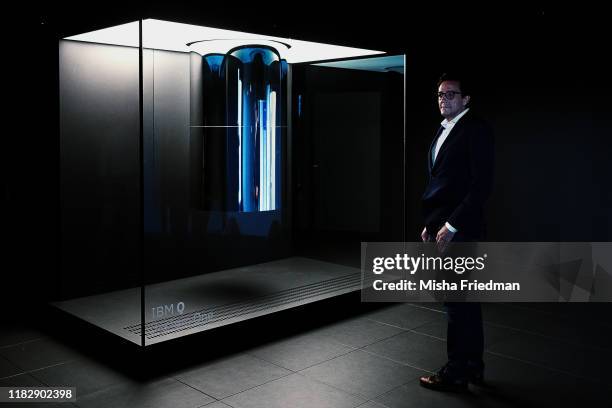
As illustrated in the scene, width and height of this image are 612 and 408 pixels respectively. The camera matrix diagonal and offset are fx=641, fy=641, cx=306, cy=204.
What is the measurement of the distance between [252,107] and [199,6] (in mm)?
860

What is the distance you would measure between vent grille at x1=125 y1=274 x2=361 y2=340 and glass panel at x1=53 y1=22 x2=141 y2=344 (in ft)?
1.86

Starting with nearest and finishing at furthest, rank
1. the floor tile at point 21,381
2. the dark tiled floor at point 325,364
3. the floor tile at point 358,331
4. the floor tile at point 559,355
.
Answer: the dark tiled floor at point 325,364
the floor tile at point 21,381
the floor tile at point 559,355
the floor tile at point 358,331

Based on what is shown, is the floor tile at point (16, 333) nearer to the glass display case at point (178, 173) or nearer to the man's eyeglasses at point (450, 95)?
the glass display case at point (178, 173)

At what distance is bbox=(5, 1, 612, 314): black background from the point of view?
4.07 meters

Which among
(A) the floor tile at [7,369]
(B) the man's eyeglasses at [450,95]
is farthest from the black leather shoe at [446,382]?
(A) the floor tile at [7,369]

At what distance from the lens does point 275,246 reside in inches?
209

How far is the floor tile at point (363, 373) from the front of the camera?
3234 mm

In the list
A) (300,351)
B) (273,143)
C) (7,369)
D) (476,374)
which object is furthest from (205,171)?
(476,374)

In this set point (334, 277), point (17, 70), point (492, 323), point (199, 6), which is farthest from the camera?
point (334, 277)

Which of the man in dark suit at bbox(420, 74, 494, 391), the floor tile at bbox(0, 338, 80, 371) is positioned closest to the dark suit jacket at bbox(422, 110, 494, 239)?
Result: the man in dark suit at bbox(420, 74, 494, 391)

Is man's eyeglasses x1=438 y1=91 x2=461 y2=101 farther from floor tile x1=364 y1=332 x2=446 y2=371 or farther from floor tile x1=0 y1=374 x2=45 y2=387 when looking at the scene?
floor tile x1=0 y1=374 x2=45 y2=387

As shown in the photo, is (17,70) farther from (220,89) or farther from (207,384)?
(207,384)

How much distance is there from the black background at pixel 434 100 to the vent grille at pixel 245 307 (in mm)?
1052

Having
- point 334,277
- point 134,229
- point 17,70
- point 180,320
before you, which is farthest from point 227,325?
point 17,70
